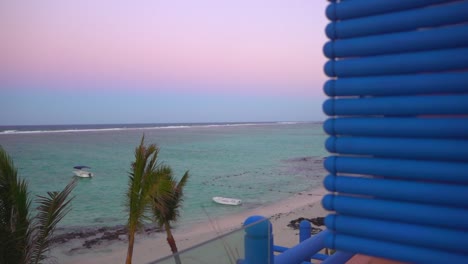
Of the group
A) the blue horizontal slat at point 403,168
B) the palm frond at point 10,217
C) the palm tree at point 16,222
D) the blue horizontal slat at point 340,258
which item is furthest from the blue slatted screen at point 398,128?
the palm frond at point 10,217

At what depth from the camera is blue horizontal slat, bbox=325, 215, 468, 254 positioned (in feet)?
6.06

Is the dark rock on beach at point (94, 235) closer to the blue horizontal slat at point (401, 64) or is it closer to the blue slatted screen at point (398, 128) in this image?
the blue slatted screen at point (398, 128)

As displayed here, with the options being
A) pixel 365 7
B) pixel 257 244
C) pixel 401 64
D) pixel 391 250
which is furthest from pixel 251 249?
pixel 365 7

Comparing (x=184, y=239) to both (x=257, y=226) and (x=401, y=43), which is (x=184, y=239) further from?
(x=401, y=43)

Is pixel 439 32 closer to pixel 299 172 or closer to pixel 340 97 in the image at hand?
pixel 340 97

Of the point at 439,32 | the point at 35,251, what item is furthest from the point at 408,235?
the point at 35,251

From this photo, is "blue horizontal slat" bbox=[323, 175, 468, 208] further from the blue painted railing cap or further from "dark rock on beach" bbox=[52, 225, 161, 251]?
"dark rock on beach" bbox=[52, 225, 161, 251]

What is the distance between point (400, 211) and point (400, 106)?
0.51m

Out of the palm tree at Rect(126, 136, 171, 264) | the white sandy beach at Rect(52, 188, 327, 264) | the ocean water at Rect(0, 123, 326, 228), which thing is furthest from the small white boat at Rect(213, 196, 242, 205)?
the palm tree at Rect(126, 136, 171, 264)

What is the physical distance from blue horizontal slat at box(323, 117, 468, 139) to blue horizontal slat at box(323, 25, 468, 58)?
339mm

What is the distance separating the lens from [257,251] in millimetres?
3031

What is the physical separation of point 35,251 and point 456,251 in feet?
19.9

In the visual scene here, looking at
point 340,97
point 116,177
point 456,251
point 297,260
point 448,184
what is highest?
point 340,97

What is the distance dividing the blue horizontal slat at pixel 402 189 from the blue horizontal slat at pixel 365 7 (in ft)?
2.80
